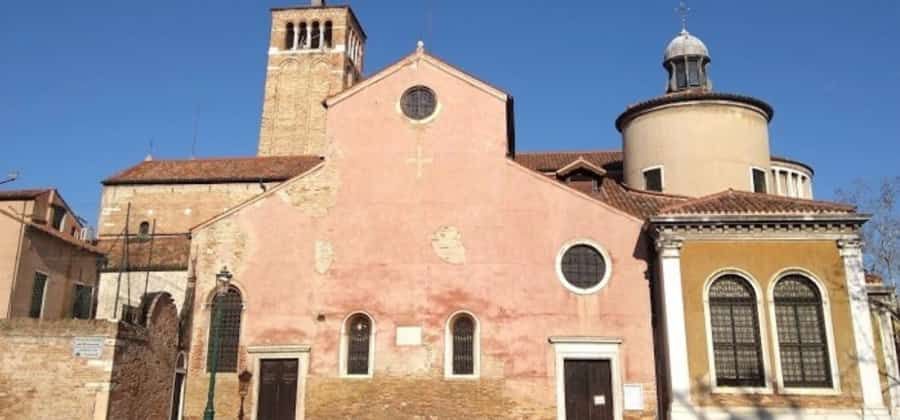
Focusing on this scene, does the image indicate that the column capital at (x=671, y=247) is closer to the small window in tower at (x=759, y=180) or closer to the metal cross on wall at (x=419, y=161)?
the metal cross on wall at (x=419, y=161)

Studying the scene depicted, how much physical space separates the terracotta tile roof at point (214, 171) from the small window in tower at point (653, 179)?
13.3 m

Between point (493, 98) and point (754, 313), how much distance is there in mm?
8840

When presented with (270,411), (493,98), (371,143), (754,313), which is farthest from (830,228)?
(270,411)

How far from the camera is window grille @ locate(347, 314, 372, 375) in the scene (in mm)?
18562

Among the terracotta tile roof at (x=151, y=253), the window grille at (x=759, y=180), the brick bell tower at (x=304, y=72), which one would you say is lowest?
the terracotta tile roof at (x=151, y=253)

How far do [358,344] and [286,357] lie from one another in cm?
186

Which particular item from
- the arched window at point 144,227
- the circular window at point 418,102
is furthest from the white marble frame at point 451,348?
the arched window at point 144,227

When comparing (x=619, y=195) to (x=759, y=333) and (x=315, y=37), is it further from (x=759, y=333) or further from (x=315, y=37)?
(x=315, y=37)

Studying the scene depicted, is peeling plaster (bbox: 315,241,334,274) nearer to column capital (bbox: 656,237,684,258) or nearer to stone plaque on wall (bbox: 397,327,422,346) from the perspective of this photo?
stone plaque on wall (bbox: 397,327,422,346)

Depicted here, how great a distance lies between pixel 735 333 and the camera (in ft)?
55.3

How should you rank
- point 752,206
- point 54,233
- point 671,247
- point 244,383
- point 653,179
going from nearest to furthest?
point 671,247 < point 752,206 < point 244,383 < point 54,233 < point 653,179

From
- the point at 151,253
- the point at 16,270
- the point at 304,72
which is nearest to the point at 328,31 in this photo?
the point at 304,72

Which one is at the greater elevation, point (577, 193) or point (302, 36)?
point (302, 36)

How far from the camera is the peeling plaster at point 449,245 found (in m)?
19.0
